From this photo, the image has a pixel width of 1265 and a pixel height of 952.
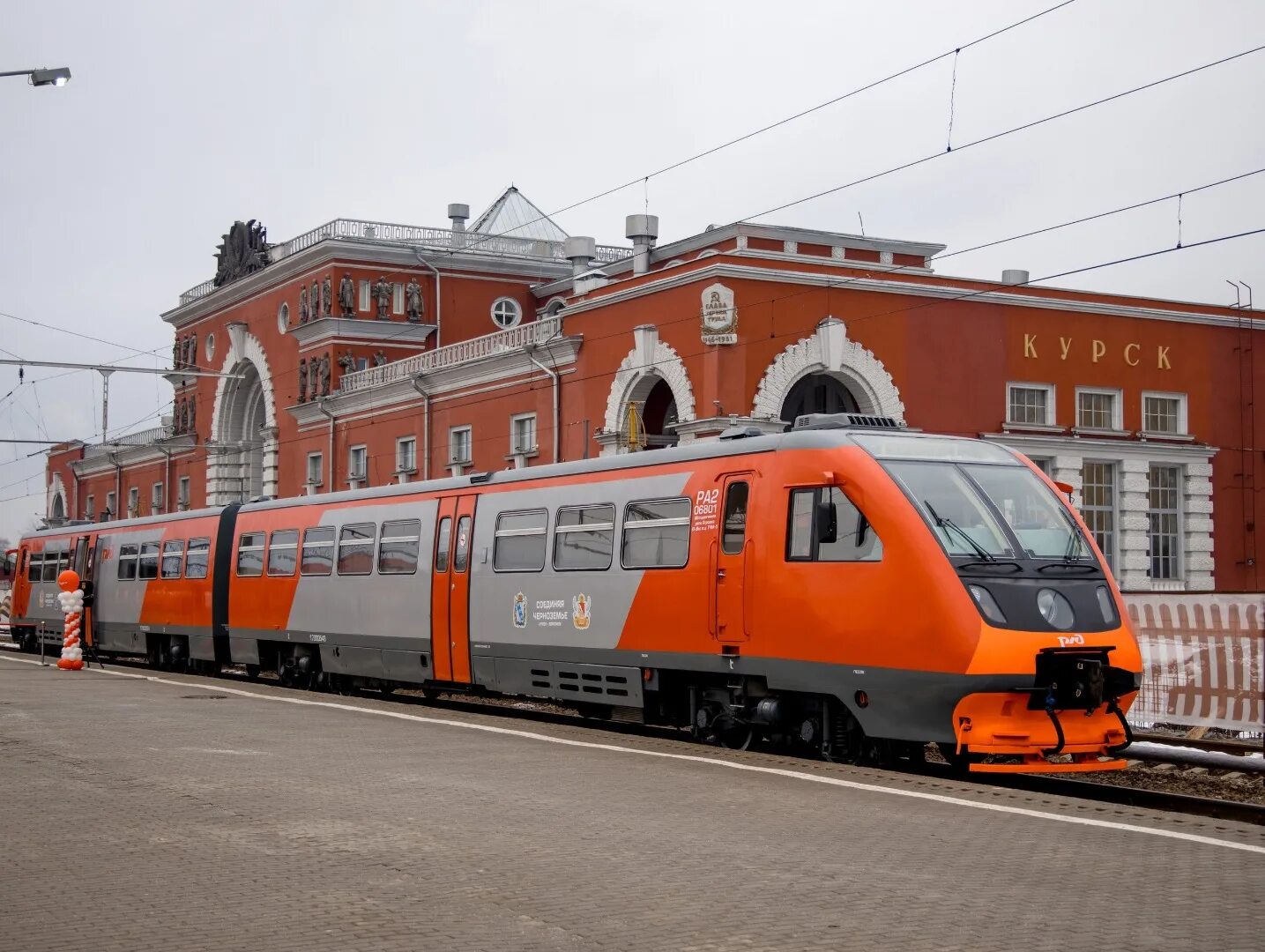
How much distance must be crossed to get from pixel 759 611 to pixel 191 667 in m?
19.1

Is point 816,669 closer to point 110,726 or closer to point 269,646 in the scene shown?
point 110,726

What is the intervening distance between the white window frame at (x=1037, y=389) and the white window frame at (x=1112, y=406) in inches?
26.9

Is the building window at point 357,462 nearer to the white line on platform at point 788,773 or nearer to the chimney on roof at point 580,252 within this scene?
the chimney on roof at point 580,252

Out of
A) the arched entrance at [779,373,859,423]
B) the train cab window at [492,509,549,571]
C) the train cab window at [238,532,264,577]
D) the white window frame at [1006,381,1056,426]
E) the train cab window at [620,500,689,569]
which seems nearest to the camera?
the train cab window at [620,500,689,569]

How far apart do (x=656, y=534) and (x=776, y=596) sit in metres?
2.32

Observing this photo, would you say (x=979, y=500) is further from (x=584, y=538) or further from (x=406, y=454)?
(x=406, y=454)

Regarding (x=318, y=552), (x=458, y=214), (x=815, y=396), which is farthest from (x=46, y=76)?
(x=458, y=214)

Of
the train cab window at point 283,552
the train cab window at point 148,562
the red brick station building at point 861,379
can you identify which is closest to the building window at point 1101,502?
the red brick station building at point 861,379

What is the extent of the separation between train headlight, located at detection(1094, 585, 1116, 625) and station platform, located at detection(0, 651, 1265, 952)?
7.04 feet

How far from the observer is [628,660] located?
1667cm

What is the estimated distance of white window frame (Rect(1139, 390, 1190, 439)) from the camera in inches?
1432

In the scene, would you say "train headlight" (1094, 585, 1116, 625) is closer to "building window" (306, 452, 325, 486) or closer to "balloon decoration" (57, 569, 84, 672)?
"balloon decoration" (57, 569, 84, 672)

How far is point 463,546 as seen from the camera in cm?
2020

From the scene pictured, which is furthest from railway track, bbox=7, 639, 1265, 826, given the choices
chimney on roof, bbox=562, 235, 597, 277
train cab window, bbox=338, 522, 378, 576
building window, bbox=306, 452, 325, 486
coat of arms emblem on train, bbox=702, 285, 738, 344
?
building window, bbox=306, 452, 325, 486
